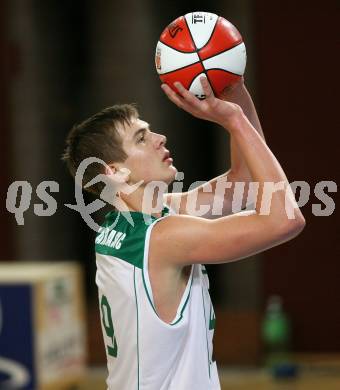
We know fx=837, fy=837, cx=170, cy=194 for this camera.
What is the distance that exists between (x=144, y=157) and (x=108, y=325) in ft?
2.11

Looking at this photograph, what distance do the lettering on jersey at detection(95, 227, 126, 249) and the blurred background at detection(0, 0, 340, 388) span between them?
4.20 meters

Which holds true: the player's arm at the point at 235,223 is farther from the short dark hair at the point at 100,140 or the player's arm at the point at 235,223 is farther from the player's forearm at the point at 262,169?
the short dark hair at the point at 100,140

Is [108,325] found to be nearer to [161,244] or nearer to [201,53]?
[161,244]

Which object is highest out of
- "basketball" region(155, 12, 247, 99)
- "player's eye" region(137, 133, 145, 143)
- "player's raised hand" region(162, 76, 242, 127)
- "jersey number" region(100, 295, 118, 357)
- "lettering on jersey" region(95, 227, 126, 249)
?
"basketball" region(155, 12, 247, 99)

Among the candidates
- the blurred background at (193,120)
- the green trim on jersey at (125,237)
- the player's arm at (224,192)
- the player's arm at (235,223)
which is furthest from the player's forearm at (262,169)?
the blurred background at (193,120)

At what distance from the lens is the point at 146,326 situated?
9.74 ft

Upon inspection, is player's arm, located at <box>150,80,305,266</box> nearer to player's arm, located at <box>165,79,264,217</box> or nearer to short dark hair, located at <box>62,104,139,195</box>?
short dark hair, located at <box>62,104,139,195</box>

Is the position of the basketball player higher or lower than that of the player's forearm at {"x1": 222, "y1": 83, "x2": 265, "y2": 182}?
lower

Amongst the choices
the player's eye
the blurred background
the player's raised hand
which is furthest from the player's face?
the blurred background

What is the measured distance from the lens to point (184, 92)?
288cm

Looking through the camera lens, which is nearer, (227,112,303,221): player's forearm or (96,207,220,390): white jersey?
(227,112,303,221): player's forearm

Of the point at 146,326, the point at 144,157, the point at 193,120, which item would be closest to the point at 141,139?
the point at 144,157

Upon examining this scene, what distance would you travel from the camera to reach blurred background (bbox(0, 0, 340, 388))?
284 inches

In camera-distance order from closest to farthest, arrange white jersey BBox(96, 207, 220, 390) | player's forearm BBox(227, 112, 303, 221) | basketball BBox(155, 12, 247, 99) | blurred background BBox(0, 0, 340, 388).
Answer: player's forearm BBox(227, 112, 303, 221)
white jersey BBox(96, 207, 220, 390)
basketball BBox(155, 12, 247, 99)
blurred background BBox(0, 0, 340, 388)
